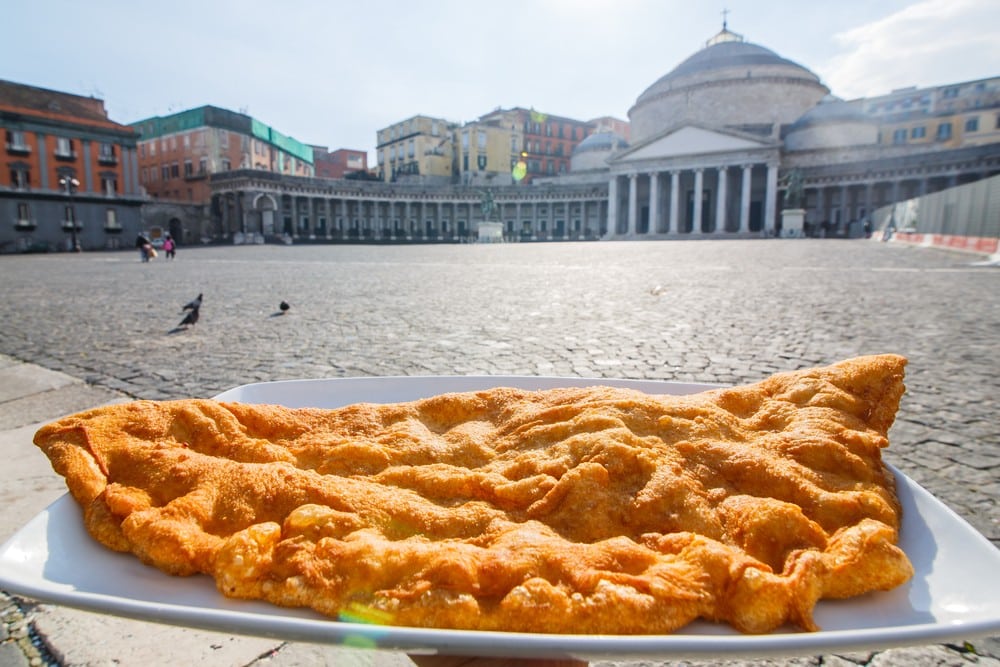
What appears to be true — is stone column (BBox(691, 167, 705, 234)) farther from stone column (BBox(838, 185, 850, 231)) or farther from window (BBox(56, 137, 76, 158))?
window (BBox(56, 137, 76, 158))

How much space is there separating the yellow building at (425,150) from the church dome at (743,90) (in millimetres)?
28394

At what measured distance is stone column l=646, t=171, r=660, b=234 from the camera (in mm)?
56031

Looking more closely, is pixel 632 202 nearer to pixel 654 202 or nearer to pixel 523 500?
pixel 654 202

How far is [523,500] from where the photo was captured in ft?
4.26

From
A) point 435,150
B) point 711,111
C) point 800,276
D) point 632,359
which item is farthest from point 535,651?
point 435,150

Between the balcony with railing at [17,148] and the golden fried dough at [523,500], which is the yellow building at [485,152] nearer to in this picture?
the balcony with railing at [17,148]

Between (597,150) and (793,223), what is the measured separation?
101 ft

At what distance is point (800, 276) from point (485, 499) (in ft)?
43.2

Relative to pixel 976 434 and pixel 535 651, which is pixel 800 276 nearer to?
pixel 976 434

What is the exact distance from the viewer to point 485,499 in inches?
52.4

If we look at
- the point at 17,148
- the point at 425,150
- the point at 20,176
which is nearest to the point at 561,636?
the point at 20,176

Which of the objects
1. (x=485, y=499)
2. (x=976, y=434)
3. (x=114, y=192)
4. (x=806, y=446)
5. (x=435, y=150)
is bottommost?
(x=976, y=434)

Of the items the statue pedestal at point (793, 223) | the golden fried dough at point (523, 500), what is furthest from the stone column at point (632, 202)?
the golden fried dough at point (523, 500)

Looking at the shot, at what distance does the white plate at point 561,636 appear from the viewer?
0.82 metres
